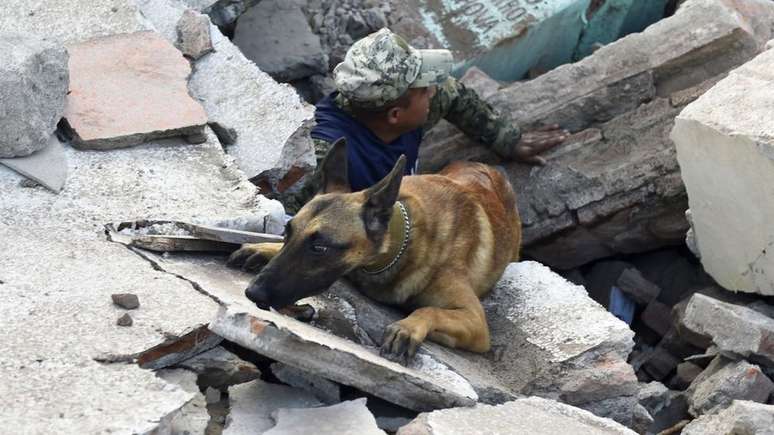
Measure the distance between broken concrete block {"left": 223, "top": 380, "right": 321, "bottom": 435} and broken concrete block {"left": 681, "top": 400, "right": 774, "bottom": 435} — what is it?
63.4 inches

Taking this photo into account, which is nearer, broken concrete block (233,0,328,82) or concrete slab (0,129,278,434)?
concrete slab (0,129,278,434)

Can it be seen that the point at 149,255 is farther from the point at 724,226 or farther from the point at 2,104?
the point at 724,226

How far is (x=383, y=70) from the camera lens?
5738 mm

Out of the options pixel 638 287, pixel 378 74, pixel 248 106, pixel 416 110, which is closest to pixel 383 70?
pixel 378 74

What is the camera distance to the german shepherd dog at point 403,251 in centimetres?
453

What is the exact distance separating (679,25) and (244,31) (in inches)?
102

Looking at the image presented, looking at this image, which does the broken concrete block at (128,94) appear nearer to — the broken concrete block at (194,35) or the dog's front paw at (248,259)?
the broken concrete block at (194,35)

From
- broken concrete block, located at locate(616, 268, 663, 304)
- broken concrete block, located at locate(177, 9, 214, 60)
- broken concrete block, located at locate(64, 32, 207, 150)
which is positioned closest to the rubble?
broken concrete block, located at locate(616, 268, 663, 304)

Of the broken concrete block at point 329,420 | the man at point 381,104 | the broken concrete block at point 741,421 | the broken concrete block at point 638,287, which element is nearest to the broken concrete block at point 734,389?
the broken concrete block at point 741,421

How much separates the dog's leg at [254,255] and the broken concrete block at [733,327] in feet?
6.62

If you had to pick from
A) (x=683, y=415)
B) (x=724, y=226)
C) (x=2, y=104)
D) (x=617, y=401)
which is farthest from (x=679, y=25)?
(x=2, y=104)

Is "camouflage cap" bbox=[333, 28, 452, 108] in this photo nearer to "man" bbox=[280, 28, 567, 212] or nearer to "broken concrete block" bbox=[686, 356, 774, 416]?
"man" bbox=[280, 28, 567, 212]

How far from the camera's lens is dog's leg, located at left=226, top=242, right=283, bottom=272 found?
195 inches

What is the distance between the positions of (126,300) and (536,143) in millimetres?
3260
